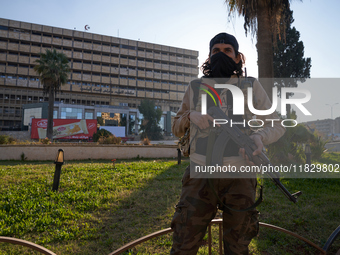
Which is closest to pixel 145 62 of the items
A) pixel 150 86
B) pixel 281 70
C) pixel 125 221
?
pixel 150 86

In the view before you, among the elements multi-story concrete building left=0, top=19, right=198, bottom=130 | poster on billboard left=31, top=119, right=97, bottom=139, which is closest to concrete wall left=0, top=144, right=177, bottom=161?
poster on billboard left=31, top=119, right=97, bottom=139

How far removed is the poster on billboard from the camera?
109 feet

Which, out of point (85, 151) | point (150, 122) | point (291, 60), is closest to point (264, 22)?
point (85, 151)

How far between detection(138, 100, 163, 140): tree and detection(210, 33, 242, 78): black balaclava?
1876 inches

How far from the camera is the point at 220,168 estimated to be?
159cm

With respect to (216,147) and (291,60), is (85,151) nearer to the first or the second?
(216,147)

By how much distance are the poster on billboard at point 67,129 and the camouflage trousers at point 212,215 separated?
34.0 m

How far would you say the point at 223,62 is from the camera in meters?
1.77

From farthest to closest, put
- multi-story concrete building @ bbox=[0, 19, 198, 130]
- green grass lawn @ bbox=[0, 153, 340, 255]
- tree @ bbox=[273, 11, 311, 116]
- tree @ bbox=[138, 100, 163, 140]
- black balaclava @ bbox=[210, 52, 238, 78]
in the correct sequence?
multi-story concrete building @ bbox=[0, 19, 198, 130] → tree @ bbox=[138, 100, 163, 140] → tree @ bbox=[273, 11, 311, 116] → green grass lawn @ bbox=[0, 153, 340, 255] → black balaclava @ bbox=[210, 52, 238, 78]

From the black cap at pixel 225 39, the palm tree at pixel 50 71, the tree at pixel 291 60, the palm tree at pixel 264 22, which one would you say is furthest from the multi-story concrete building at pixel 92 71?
the black cap at pixel 225 39

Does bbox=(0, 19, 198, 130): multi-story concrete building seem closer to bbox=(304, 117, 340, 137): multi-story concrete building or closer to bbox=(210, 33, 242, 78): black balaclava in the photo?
bbox=(304, 117, 340, 137): multi-story concrete building

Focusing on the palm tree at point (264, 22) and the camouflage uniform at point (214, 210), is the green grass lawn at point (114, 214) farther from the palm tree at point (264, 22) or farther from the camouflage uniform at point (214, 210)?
the palm tree at point (264, 22)

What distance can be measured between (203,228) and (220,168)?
18.4 inches

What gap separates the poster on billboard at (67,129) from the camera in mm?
33156
